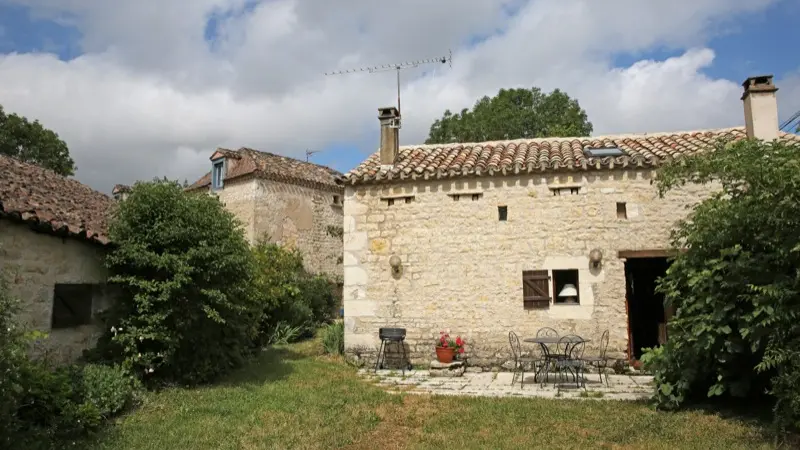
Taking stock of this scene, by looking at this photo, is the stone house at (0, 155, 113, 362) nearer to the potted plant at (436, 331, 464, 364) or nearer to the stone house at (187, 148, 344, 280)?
the potted plant at (436, 331, 464, 364)

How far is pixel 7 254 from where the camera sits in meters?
6.95

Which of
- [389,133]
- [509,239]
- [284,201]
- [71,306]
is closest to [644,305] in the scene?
[509,239]

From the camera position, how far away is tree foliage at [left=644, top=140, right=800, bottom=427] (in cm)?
546

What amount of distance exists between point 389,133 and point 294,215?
10012mm

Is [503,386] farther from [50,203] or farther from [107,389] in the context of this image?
[50,203]

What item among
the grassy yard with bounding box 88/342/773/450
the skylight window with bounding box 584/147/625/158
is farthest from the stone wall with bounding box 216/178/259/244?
the skylight window with bounding box 584/147/625/158

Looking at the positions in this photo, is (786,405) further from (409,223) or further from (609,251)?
(409,223)

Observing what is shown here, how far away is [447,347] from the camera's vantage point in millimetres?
10695

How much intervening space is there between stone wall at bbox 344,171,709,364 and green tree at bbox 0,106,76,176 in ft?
66.8

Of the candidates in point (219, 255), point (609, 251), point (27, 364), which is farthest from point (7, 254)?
point (609, 251)

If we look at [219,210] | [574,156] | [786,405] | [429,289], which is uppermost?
[574,156]

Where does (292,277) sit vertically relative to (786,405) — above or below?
above

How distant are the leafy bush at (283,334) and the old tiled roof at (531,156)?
5.20 metres

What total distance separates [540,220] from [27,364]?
8845 mm
